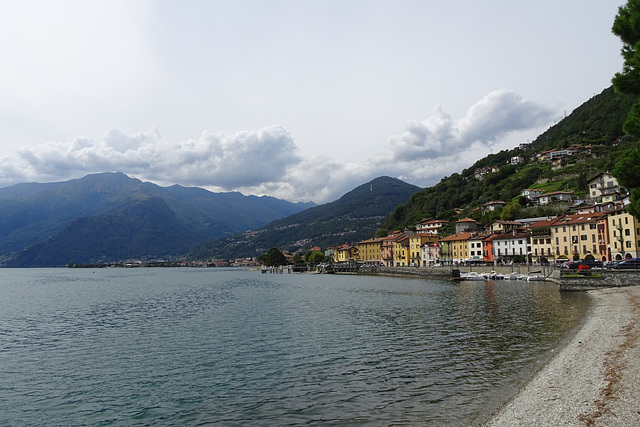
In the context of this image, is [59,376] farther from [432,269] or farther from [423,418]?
[432,269]

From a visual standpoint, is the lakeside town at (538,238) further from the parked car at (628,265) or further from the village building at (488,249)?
the parked car at (628,265)

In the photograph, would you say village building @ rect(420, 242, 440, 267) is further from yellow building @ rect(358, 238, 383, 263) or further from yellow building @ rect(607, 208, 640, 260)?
yellow building @ rect(607, 208, 640, 260)

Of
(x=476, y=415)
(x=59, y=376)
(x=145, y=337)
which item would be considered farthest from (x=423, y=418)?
(x=145, y=337)

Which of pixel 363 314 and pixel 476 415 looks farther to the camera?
pixel 363 314

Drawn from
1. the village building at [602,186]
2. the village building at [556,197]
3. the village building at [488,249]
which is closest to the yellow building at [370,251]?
the village building at [488,249]

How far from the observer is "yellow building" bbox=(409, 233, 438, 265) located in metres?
128

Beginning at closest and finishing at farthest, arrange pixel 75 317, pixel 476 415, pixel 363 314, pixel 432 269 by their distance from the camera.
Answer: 1. pixel 476 415
2. pixel 363 314
3. pixel 75 317
4. pixel 432 269

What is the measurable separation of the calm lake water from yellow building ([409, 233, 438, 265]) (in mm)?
92598

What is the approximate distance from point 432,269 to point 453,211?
2502 inches

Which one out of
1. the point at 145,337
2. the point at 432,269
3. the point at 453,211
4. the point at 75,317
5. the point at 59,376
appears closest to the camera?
the point at 59,376

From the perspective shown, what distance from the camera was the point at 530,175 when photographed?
150 meters

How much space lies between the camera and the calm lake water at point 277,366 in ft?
43.9

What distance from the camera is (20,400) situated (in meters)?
15.4

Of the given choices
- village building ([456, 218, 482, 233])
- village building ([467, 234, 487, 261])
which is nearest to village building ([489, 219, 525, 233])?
village building ([467, 234, 487, 261])
